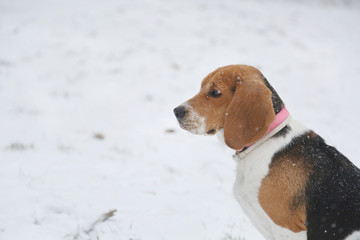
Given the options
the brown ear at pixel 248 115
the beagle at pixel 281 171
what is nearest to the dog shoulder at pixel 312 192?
the beagle at pixel 281 171

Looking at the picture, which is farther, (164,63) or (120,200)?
(164,63)

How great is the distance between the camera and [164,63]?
10195mm

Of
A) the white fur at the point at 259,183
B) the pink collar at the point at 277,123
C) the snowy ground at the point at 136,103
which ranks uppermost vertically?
the pink collar at the point at 277,123

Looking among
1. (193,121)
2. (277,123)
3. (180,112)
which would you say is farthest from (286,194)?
(180,112)

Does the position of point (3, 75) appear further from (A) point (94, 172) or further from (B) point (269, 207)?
(B) point (269, 207)

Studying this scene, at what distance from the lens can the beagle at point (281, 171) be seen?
2.77 meters

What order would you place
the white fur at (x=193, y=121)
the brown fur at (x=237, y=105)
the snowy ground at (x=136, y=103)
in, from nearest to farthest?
the brown fur at (x=237, y=105) → the white fur at (x=193, y=121) → the snowy ground at (x=136, y=103)

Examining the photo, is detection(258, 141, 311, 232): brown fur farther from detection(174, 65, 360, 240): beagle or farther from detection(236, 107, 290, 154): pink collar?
→ detection(236, 107, 290, 154): pink collar

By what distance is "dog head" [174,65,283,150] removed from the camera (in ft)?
9.27

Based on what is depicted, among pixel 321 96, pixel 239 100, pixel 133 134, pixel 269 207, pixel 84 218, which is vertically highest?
pixel 239 100

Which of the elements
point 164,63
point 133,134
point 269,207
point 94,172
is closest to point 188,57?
point 164,63

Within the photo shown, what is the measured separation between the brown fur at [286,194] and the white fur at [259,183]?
5cm

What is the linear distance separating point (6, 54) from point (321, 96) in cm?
907

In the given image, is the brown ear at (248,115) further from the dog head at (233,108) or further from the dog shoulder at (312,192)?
the dog shoulder at (312,192)
